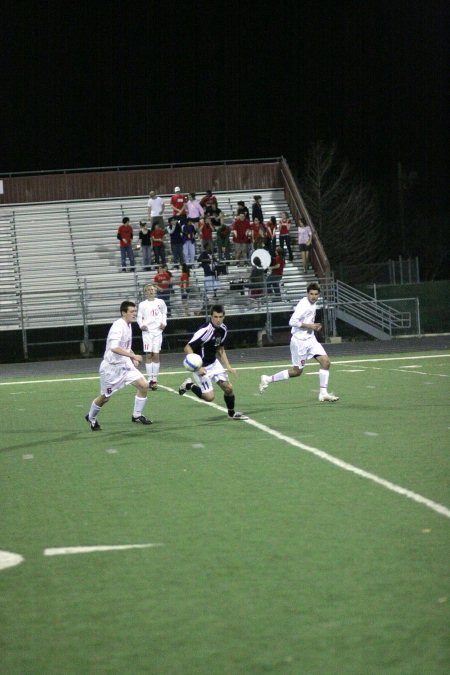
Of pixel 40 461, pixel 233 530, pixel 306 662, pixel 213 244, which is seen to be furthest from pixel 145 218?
pixel 306 662

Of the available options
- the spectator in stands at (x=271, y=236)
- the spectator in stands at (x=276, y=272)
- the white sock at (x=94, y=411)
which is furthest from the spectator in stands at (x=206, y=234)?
the white sock at (x=94, y=411)

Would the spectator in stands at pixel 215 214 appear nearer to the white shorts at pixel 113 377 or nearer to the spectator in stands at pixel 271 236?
the spectator in stands at pixel 271 236

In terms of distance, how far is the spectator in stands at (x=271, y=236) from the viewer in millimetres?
36781

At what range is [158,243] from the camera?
120ft

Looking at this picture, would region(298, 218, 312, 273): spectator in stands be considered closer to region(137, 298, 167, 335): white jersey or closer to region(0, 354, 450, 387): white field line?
region(0, 354, 450, 387): white field line

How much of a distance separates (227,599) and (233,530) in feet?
5.81

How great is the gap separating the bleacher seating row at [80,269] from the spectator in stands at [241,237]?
1.28ft

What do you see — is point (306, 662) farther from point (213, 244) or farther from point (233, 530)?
point (213, 244)

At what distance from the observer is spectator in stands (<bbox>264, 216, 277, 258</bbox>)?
3678 centimetres

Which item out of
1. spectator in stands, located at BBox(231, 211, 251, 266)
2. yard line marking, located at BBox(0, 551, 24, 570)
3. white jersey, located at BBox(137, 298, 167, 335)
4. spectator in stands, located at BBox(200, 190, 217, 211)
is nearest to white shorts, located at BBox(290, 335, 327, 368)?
white jersey, located at BBox(137, 298, 167, 335)

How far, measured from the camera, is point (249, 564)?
6.88 m

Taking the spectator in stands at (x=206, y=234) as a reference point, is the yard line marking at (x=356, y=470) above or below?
below

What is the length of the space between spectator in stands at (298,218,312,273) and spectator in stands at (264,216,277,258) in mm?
899

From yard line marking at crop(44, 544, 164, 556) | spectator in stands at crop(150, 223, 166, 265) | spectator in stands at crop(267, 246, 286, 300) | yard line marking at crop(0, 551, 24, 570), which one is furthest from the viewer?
spectator in stands at crop(150, 223, 166, 265)
